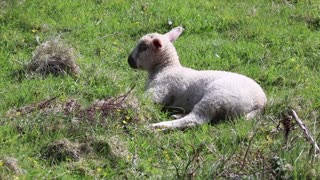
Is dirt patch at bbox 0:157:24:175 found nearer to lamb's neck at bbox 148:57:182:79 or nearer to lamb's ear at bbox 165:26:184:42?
lamb's neck at bbox 148:57:182:79

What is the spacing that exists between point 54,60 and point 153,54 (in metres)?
1.15

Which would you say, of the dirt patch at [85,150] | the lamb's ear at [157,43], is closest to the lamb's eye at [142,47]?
the lamb's ear at [157,43]

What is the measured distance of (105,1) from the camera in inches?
457

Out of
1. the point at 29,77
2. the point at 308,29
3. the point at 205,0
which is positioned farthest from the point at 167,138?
the point at 205,0

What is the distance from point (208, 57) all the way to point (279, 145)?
3853 millimetres

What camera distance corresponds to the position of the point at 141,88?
852cm

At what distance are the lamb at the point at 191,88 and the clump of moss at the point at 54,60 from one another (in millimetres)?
694

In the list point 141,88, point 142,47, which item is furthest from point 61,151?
point 142,47

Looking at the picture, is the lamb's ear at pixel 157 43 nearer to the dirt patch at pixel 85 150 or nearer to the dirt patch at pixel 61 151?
the dirt patch at pixel 85 150

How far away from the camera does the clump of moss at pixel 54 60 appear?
28.2 ft

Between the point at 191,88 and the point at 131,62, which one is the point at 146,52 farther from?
the point at 191,88

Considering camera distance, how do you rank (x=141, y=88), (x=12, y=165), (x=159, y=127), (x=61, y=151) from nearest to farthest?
(x=12, y=165), (x=61, y=151), (x=159, y=127), (x=141, y=88)

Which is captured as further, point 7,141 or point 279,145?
point 7,141

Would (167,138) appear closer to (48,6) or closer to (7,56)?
(7,56)
